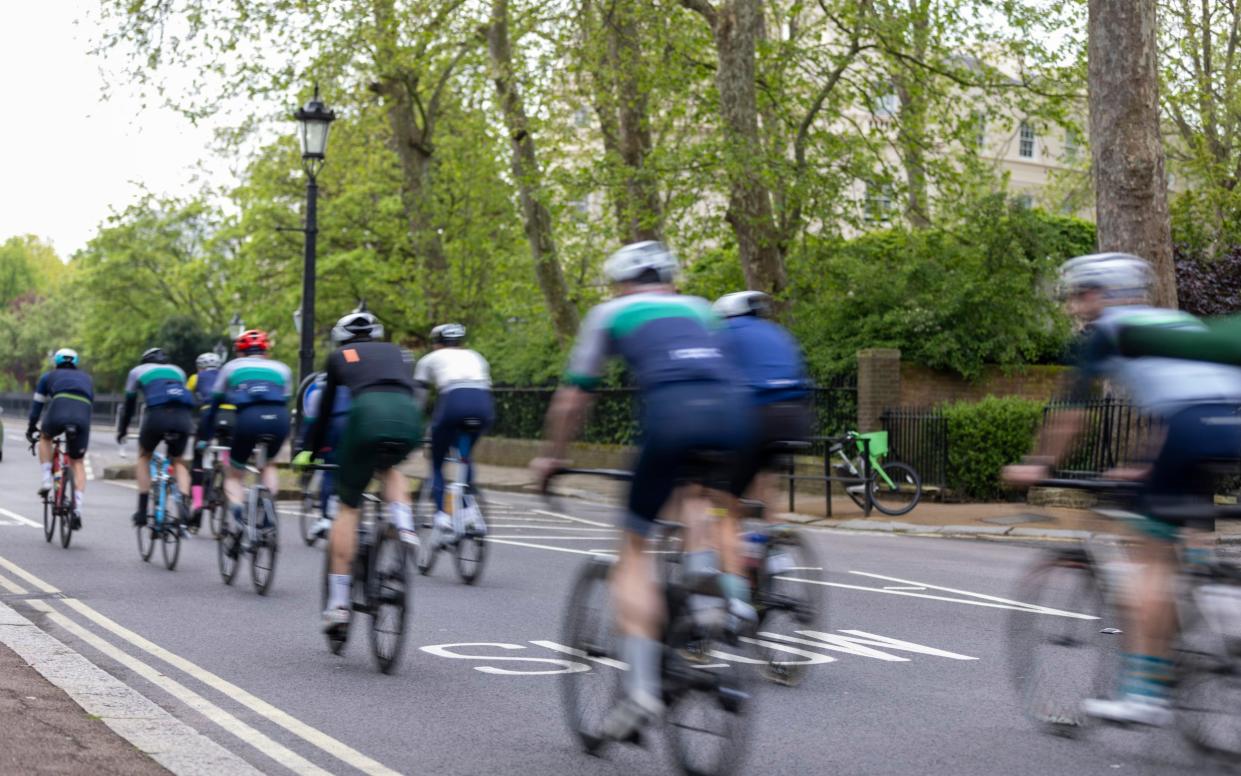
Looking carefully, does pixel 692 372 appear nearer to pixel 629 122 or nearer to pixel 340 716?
pixel 340 716

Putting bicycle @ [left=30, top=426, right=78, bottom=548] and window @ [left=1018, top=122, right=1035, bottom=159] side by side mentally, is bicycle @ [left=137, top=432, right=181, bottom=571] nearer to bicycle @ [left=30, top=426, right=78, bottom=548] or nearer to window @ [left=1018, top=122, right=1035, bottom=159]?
→ bicycle @ [left=30, top=426, right=78, bottom=548]

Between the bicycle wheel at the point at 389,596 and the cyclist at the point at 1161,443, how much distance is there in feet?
11.5

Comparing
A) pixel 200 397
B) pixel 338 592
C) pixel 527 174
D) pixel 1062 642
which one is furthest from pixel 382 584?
pixel 527 174

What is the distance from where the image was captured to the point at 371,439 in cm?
788

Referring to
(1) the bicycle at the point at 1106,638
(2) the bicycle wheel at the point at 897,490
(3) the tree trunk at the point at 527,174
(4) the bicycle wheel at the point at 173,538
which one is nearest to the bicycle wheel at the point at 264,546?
(4) the bicycle wheel at the point at 173,538

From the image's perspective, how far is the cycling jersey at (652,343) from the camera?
5.30 metres

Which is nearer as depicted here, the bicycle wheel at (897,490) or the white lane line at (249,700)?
the white lane line at (249,700)

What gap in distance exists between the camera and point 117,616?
32.1 feet

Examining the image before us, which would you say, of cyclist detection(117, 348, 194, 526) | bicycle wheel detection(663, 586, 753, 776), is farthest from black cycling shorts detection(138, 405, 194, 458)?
bicycle wheel detection(663, 586, 753, 776)

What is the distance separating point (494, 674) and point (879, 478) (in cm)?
1275

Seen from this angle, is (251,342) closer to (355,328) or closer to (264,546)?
(264,546)

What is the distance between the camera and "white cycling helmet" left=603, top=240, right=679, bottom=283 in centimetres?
549

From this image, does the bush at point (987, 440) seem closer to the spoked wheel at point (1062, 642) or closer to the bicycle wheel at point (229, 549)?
the bicycle wheel at point (229, 549)

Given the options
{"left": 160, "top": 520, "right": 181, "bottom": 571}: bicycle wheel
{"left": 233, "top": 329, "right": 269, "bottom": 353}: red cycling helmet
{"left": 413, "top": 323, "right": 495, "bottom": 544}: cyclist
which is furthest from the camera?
{"left": 160, "top": 520, "right": 181, "bottom": 571}: bicycle wheel
